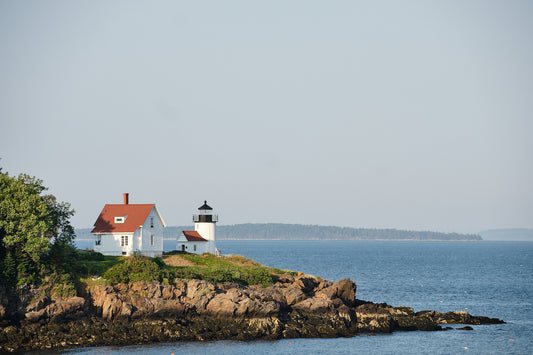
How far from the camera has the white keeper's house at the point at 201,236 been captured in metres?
79.6

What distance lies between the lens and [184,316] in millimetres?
52219

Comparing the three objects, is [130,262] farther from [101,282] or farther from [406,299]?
[406,299]

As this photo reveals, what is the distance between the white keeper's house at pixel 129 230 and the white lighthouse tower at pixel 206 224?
33.2 ft

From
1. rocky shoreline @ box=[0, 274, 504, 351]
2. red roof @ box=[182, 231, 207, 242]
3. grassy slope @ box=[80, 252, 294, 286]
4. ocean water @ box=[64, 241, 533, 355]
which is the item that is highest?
red roof @ box=[182, 231, 207, 242]

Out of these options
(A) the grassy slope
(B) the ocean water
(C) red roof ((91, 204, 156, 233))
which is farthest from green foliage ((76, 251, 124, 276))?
(B) the ocean water

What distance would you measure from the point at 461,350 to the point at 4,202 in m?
38.6

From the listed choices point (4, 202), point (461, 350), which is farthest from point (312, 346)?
point (4, 202)

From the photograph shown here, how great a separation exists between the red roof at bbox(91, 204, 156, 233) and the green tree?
12.6 meters

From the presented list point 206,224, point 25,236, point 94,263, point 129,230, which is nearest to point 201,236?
point 206,224

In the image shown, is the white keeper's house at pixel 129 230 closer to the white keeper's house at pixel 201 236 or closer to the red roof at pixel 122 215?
the red roof at pixel 122 215

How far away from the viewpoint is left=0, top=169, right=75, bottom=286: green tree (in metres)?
50.8

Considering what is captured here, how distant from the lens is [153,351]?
45312 millimetres

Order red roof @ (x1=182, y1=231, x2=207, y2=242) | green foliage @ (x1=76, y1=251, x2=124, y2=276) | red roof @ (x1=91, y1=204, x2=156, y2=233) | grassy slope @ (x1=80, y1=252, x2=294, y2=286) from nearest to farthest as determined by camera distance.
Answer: grassy slope @ (x1=80, y1=252, x2=294, y2=286) → green foliage @ (x1=76, y1=251, x2=124, y2=276) → red roof @ (x1=91, y1=204, x2=156, y2=233) → red roof @ (x1=182, y1=231, x2=207, y2=242)

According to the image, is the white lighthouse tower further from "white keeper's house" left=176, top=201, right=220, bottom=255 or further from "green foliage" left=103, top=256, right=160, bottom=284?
"green foliage" left=103, top=256, right=160, bottom=284
